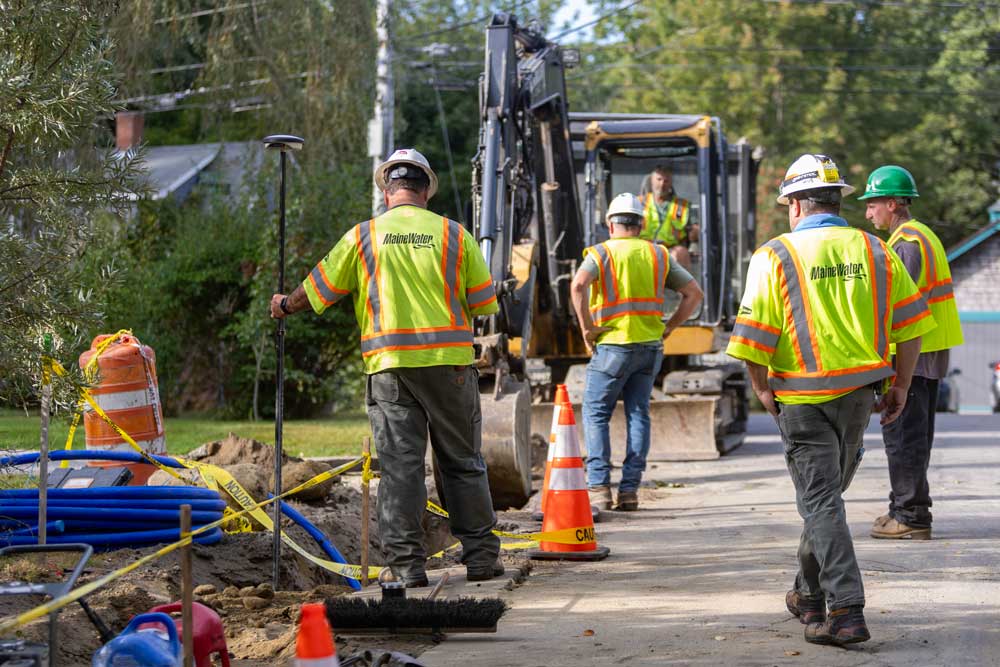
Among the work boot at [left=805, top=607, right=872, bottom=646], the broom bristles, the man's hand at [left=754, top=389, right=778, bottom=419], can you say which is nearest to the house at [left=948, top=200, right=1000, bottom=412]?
the man's hand at [left=754, top=389, right=778, bottom=419]

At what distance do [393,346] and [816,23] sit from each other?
39.5 metres

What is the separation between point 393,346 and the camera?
741cm

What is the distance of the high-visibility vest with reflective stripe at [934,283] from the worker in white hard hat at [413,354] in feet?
9.65

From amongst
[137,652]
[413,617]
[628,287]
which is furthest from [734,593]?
[628,287]

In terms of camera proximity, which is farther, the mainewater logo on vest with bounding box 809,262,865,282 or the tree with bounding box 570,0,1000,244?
the tree with bounding box 570,0,1000,244

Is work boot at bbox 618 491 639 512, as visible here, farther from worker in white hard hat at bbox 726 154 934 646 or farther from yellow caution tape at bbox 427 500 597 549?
worker in white hard hat at bbox 726 154 934 646

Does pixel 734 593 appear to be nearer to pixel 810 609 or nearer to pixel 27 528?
pixel 810 609

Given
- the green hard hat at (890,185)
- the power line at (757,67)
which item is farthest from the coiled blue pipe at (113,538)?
the power line at (757,67)

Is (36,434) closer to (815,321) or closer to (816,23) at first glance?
(815,321)

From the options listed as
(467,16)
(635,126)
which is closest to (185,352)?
(635,126)

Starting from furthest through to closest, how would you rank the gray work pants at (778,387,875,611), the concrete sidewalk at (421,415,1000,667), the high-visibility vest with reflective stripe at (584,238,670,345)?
1. the high-visibility vest with reflective stripe at (584,238,670,345)
2. the gray work pants at (778,387,875,611)
3. the concrete sidewalk at (421,415,1000,667)

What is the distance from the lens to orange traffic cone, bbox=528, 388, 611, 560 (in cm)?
848

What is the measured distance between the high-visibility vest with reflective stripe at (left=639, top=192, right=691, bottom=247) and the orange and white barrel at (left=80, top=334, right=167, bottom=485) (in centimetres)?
642

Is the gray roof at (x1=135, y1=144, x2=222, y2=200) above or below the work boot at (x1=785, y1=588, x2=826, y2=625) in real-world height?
above
